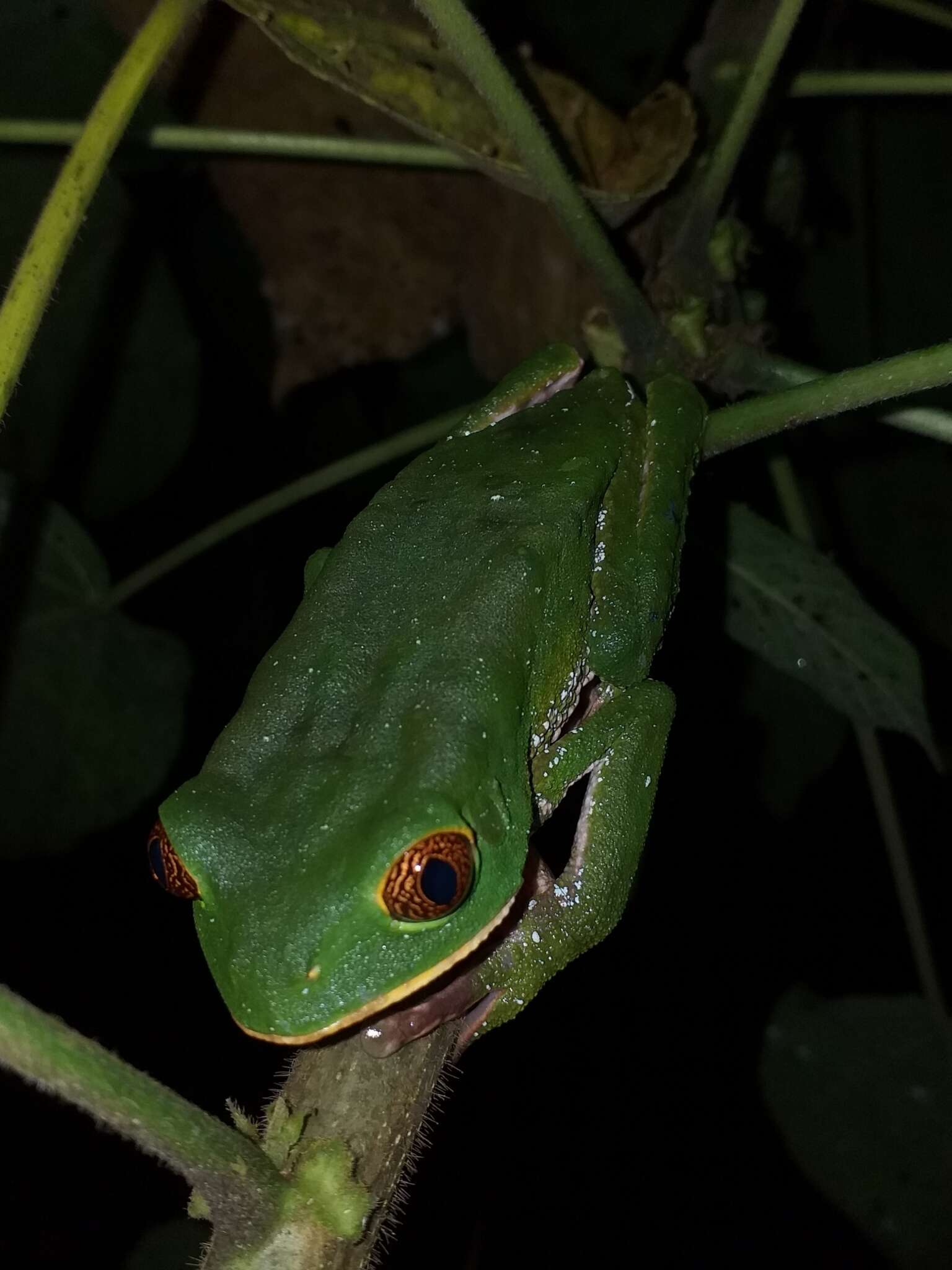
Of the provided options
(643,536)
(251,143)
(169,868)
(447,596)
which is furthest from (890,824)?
(251,143)

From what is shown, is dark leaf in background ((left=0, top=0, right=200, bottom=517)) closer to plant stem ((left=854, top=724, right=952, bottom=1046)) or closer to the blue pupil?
the blue pupil

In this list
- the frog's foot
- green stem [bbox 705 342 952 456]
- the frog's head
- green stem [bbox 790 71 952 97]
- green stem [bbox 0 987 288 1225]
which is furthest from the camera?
green stem [bbox 790 71 952 97]

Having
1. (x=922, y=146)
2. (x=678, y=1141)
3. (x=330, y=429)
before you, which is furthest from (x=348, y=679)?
(x=678, y=1141)

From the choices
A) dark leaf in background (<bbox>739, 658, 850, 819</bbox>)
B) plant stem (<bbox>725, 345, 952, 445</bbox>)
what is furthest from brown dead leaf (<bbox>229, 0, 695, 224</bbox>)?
dark leaf in background (<bbox>739, 658, 850, 819</bbox>)

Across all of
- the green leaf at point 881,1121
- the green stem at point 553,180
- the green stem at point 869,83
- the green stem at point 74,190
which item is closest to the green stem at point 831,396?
the green stem at point 553,180

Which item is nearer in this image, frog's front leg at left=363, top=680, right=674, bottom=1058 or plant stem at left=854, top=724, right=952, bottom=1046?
frog's front leg at left=363, top=680, right=674, bottom=1058

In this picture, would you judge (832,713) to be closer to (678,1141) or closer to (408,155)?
(408,155)
